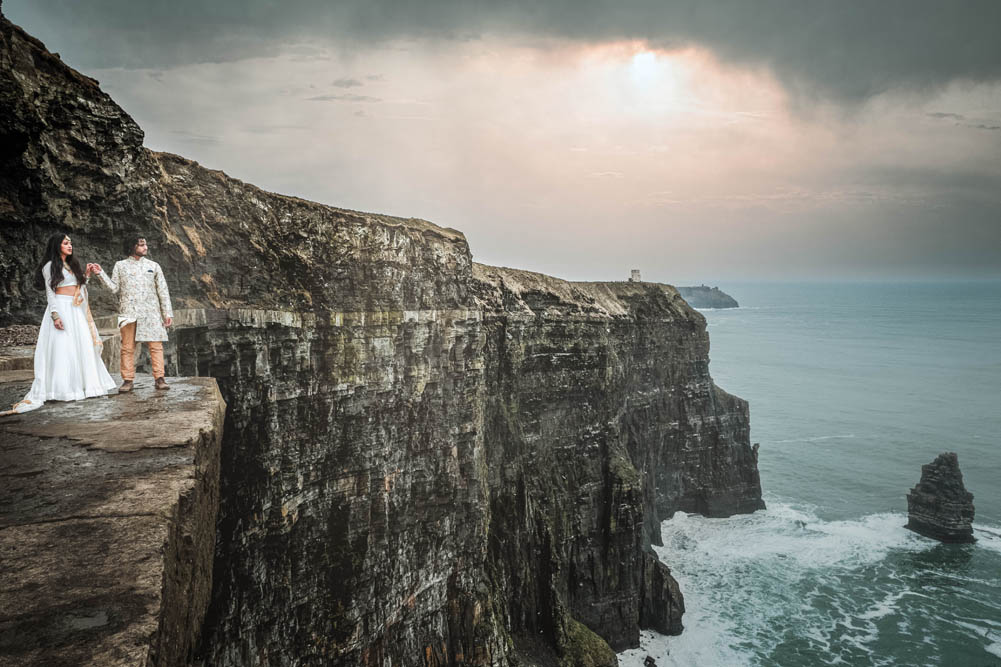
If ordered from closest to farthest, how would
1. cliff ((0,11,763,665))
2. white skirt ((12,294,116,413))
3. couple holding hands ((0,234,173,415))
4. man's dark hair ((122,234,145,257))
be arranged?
1. white skirt ((12,294,116,413))
2. couple holding hands ((0,234,173,415))
3. cliff ((0,11,763,665))
4. man's dark hair ((122,234,145,257))

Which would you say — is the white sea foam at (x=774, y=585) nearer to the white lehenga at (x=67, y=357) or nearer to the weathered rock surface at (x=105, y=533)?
the white lehenga at (x=67, y=357)

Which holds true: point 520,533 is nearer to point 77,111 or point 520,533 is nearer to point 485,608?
point 485,608

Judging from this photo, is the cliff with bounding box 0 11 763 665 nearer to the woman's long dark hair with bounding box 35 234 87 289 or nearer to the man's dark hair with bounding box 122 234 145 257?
the man's dark hair with bounding box 122 234 145 257

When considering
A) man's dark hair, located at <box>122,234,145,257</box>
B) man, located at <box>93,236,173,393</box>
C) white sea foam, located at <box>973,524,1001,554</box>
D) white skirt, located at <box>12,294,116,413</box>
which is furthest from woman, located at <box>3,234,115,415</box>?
white sea foam, located at <box>973,524,1001,554</box>

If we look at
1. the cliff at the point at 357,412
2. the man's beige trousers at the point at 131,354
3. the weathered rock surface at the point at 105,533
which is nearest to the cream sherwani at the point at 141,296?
the man's beige trousers at the point at 131,354

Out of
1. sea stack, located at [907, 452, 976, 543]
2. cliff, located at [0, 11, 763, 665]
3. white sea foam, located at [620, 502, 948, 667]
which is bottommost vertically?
white sea foam, located at [620, 502, 948, 667]

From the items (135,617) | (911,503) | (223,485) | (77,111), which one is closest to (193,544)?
(135,617)
